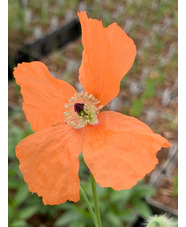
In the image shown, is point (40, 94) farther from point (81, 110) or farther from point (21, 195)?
point (21, 195)

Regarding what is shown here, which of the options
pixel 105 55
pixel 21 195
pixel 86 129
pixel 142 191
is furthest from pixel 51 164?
pixel 142 191

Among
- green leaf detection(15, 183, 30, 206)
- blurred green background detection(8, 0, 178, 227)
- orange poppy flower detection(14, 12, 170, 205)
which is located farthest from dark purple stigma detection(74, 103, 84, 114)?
green leaf detection(15, 183, 30, 206)

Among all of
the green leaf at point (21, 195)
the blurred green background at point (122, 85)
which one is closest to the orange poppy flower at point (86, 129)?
the blurred green background at point (122, 85)

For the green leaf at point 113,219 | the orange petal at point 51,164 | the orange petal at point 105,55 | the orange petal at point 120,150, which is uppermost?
the orange petal at point 105,55

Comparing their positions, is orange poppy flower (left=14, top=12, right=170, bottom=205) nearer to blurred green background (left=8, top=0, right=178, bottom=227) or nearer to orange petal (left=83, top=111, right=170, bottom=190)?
orange petal (left=83, top=111, right=170, bottom=190)

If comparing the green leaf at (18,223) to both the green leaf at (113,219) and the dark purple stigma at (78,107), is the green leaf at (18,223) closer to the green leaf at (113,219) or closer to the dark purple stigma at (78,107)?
the green leaf at (113,219)

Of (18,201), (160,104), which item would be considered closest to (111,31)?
(18,201)

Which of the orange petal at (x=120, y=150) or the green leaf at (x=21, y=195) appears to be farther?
the green leaf at (x=21, y=195)

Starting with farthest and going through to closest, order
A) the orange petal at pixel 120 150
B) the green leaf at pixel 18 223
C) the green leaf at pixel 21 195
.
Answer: the green leaf at pixel 21 195, the green leaf at pixel 18 223, the orange petal at pixel 120 150

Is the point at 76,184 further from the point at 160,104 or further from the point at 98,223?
the point at 160,104
